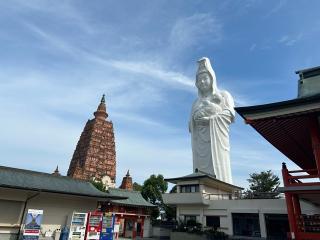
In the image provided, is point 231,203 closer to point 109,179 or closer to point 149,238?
point 149,238

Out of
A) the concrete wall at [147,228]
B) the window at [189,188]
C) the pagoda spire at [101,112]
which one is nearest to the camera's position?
the window at [189,188]

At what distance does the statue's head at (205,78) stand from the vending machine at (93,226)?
2451 cm

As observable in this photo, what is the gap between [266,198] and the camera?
23031 millimetres

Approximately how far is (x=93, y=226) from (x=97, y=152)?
5953cm

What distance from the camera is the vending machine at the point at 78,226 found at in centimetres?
1791

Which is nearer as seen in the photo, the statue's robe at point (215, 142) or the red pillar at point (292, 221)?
the red pillar at point (292, 221)

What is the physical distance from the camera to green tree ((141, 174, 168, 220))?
43.9m

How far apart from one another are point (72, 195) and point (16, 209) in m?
3.43

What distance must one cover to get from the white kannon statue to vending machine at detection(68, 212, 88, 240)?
1807 centimetres

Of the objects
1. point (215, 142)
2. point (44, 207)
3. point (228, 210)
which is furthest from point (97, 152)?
point (44, 207)

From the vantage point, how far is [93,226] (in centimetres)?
1833

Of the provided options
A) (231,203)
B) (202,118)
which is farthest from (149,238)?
(202,118)

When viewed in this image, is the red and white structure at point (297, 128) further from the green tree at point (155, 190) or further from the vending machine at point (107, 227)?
the green tree at point (155, 190)

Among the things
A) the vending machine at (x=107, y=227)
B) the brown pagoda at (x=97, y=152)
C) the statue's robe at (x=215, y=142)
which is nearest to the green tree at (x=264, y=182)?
the statue's robe at (x=215, y=142)
